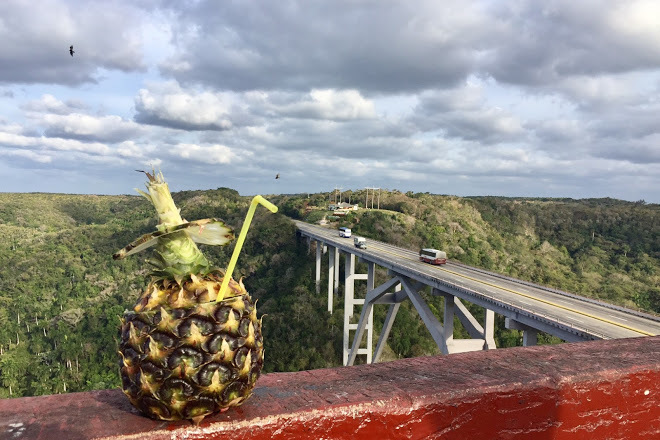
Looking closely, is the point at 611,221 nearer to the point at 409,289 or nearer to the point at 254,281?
the point at 254,281

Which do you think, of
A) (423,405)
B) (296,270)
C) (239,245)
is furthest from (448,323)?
(296,270)

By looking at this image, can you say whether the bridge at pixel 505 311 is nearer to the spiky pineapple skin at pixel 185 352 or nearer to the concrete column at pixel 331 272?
the concrete column at pixel 331 272

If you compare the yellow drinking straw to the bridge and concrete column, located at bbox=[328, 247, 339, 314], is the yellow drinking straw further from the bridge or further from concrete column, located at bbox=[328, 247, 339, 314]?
concrete column, located at bbox=[328, 247, 339, 314]

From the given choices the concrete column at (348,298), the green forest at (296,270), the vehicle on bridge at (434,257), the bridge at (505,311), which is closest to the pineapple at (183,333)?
the bridge at (505,311)

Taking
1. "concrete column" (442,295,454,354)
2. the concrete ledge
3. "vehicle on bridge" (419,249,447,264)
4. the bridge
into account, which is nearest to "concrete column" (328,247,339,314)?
the bridge

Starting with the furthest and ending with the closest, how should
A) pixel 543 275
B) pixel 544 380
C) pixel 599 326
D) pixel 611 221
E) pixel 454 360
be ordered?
1. pixel 611 221
2. pixel 543 275
3. pixel 599 326
4. pixel 454 360
5. pixel 544 380

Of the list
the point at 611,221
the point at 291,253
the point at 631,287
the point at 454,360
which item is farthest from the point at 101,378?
the point at 611,221
